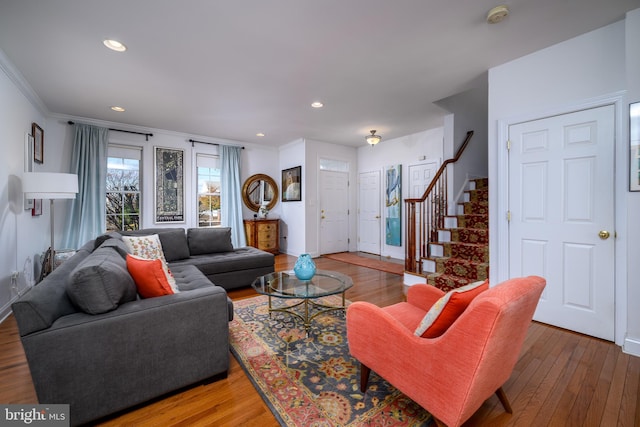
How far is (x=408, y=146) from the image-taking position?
551cm

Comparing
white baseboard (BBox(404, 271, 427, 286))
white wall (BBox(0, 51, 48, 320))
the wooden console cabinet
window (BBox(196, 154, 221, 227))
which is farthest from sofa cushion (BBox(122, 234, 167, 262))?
white baseboard (BBox(404, 271, 427, 286))

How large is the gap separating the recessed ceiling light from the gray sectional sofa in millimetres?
1939

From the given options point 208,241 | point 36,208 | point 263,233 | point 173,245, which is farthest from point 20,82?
point 263,233

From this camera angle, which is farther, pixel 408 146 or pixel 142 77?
pixel 408 146

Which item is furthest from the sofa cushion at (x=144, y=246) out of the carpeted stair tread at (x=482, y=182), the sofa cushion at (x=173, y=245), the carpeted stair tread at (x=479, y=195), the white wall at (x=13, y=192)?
the carpeted stair tread at (x=482, y=182)

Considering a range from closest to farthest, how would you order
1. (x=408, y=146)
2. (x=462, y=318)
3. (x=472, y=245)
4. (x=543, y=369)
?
(x=462, y=318)
(x=543, y=369)
(x=472, y=245)
(x=408, y=146)

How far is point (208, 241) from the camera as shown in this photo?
4020 mm

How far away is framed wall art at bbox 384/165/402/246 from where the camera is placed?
5637mm

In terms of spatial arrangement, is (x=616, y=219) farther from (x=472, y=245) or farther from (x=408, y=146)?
(x=408, y=146)

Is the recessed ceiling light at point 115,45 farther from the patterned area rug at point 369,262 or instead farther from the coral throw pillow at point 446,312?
the patterned area rug at point 369,262

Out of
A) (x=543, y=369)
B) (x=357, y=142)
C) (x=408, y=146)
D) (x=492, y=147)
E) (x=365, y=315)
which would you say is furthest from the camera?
(x=357, y=142)

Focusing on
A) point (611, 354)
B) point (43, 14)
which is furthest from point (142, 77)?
point (611, 354)

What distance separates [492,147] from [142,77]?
159 inches

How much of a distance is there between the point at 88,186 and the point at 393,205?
5646 mm
